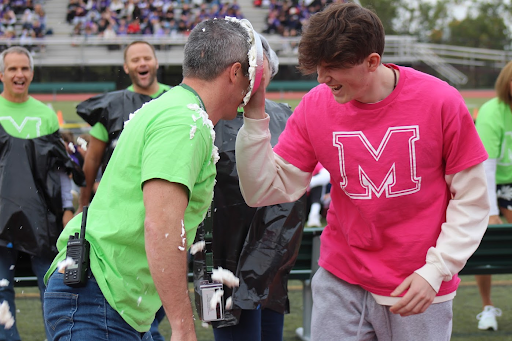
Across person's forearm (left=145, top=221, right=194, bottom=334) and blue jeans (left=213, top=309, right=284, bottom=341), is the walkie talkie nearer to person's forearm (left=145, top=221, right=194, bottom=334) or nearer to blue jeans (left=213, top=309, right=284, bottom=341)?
person's forearm (left=145, top=221, right=194, bottom=334)

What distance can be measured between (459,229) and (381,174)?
33 cm

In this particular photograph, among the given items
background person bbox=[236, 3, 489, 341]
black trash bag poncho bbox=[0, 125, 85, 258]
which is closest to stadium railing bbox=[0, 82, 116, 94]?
black trash bag poncho bbox=[0, 125, 85, 258]

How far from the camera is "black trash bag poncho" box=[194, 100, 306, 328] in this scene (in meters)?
3.25

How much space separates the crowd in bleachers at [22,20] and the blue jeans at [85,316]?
74.5 ft

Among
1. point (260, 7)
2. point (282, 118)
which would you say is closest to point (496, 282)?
point (282, 118)

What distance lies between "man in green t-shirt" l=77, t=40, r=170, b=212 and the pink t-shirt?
2248 mm

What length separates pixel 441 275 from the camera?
7.47 feet

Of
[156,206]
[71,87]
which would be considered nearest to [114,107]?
[156,206]

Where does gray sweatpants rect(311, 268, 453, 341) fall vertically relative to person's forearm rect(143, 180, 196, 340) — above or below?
below

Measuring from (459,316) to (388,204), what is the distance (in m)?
3.52

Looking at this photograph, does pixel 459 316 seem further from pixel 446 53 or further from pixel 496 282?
pixel 446 53

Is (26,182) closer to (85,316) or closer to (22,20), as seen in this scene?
A: (85,316)

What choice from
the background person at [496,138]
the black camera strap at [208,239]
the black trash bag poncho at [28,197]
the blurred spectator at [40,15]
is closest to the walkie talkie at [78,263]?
the black camera strap at [208,239]

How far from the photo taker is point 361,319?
98.6 inches
